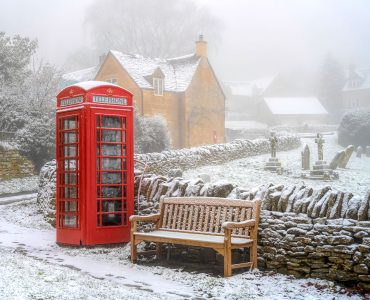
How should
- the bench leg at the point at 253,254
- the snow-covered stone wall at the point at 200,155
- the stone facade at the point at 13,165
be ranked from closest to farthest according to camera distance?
the bench leg at the point at 253,254
the snow-covered stone wall at the point at 200,155
the stone facade at the point at 13,165

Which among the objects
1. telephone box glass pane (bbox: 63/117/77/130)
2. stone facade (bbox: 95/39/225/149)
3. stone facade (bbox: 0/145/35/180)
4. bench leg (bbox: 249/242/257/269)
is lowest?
bench leg (bbox: 249/242/257/269)

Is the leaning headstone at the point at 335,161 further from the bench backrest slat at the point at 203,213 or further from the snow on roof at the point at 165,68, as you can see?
the bench backrest slat at the point at 203,213

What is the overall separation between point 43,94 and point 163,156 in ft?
31.3

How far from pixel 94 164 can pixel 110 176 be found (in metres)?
0.36

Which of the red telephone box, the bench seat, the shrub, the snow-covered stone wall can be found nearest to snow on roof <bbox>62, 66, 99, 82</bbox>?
the snow-covered stone wall

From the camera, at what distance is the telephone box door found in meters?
7.50

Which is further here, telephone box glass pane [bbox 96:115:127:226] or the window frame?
the window frame

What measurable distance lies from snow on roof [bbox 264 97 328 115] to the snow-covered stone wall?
29367mm

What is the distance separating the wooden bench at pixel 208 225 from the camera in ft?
19.4

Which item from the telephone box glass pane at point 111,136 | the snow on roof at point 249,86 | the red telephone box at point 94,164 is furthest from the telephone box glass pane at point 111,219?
the snow on roof at point 249,86

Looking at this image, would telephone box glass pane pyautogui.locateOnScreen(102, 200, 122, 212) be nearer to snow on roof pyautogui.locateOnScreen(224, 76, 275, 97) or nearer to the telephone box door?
the telephone box door

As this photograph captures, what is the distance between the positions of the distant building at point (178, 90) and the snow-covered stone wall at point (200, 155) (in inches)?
231

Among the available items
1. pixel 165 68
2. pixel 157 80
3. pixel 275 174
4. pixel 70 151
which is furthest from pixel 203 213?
pixel 165 68

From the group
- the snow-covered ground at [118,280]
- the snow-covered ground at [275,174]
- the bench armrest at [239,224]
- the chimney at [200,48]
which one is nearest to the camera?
the snow-covered ground at [118,280]
